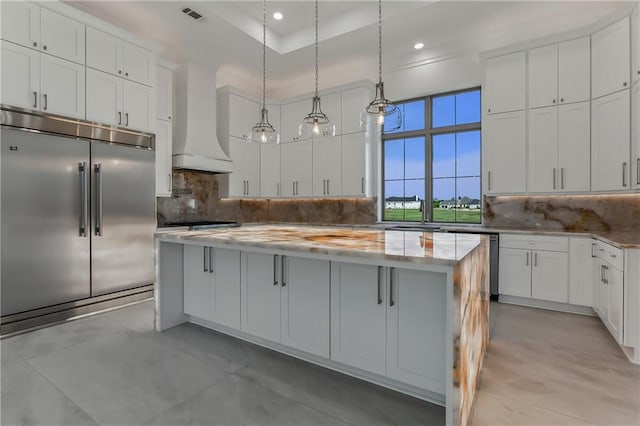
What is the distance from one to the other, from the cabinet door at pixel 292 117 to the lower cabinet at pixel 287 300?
3.67m

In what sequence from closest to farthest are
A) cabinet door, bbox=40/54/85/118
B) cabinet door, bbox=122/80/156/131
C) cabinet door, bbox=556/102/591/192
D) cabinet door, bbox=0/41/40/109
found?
cabinet door, bbox=0/41/40/109
cabinet door, bbox=40/54/85/118
cabinet door, bbox=556/102/591/192
cabinet door, bbox=122/80/156/131

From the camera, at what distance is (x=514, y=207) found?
4312 mm

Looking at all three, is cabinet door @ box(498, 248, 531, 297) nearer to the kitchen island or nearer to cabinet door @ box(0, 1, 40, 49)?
the kitchen island

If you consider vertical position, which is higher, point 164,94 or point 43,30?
point 43,30

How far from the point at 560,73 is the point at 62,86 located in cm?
536

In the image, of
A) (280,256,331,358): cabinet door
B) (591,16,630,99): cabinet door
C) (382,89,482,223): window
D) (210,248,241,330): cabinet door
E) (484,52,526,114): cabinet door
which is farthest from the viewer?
(382,89,482,223): window

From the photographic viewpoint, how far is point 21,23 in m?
2.95

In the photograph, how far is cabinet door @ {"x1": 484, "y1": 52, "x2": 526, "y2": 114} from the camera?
396 centimetres

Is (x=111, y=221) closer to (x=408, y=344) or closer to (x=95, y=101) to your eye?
(x=95, y=101)

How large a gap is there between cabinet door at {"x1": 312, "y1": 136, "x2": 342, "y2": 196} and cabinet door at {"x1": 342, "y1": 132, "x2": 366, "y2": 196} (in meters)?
0.09

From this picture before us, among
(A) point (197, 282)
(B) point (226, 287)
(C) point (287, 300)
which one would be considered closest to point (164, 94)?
(A) point (197, 282)

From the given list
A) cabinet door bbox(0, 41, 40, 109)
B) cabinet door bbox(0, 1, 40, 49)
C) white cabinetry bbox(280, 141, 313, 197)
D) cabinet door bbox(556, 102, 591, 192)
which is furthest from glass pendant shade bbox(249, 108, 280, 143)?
cabinet door bbox(556, 102, 591, 192)

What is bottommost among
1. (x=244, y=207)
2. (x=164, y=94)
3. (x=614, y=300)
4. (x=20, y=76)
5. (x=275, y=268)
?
(x=614, y=300)

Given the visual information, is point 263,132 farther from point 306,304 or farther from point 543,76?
point 543,76
